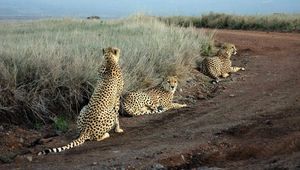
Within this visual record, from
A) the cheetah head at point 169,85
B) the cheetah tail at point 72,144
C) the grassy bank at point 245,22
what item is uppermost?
the cheetah head at point 169,85

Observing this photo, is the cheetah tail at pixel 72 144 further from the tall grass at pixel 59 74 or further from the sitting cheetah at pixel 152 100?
the sitting cheetah at pixel 152 100

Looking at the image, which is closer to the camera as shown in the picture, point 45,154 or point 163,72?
point 45,154

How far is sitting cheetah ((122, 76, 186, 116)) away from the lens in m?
8.52

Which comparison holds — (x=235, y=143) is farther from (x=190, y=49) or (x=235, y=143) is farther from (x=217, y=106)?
(x=190, y=49)

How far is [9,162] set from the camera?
21.0 ft

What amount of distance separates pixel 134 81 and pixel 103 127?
7.64 ft

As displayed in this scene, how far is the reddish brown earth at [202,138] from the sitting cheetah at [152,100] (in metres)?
0.19

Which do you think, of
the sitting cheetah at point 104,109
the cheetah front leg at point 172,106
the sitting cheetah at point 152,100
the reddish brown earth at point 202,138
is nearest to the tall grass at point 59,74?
the sitting cheetah at point 152,100

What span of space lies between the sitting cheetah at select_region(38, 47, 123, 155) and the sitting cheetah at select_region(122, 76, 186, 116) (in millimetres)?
794

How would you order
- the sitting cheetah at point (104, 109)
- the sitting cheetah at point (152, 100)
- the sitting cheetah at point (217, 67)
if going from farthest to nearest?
the sitting cheetah at point (217, 67)
the sitting cheetah at point (152, 100)
the sitting cheetah at point (104, 109)

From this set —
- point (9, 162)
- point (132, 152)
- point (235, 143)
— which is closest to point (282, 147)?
point (235, 143)

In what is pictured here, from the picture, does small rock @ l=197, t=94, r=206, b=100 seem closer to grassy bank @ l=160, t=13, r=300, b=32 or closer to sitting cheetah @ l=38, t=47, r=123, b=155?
sitting cheetah @ l=38, t=47, r=123, b=155

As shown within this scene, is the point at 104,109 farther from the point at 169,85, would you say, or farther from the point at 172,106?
the point at 169,85

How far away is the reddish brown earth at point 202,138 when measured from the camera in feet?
18.4
